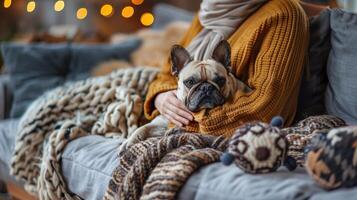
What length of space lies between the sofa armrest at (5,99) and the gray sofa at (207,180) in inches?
29.2

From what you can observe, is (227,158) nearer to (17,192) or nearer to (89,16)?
(17,192)

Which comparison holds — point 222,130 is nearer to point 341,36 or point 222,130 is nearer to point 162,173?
point 162,173

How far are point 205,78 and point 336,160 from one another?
54cm

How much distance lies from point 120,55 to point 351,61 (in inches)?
56.4

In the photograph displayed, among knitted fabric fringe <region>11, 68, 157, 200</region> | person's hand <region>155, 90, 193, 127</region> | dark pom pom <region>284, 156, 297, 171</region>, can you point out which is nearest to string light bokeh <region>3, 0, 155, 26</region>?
knitted fabric fringe <region>11, 68, 157, 200</region>

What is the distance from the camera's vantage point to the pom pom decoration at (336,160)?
1.27 metres

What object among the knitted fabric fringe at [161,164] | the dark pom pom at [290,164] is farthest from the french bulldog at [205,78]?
the dark pom pom at [290,164]

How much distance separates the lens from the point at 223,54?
5.76 feet

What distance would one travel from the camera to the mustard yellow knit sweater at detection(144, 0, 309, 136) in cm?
174

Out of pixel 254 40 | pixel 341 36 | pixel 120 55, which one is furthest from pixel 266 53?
pixel 120 55

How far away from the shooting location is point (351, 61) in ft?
5.92

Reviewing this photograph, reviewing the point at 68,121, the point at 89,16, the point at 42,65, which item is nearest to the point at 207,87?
the point at 68,121

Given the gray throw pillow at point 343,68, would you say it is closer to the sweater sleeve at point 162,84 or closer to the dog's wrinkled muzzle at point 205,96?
the dog's wrinkled muzzle at point 205,96

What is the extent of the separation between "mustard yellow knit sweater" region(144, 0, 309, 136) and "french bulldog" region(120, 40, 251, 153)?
0.10 ft
